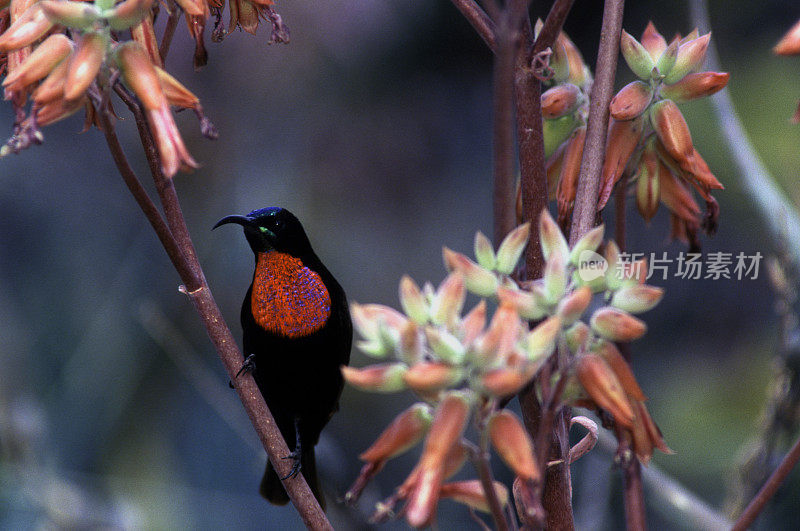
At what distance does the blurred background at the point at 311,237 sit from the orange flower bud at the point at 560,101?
1418mm

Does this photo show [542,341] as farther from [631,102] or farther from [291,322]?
[291,322]

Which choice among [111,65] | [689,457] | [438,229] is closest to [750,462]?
[111,65]

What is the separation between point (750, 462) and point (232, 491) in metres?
1.35

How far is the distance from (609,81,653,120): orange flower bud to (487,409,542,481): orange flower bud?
9.6 inches

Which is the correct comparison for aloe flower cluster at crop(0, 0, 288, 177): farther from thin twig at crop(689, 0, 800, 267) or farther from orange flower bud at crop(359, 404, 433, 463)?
thin twig at crop(689, 0, 800, 267)

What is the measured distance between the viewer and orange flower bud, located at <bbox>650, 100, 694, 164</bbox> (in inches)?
22.8

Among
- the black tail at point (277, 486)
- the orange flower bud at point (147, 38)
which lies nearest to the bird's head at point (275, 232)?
the black tail at point (277, 486)

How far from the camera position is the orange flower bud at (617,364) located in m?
0.45

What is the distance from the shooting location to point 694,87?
59cm

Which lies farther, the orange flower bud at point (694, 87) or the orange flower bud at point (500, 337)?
the orange flower bud at point (694, 87)

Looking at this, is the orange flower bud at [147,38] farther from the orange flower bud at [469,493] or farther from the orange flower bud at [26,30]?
the orange flower bud at [469,493]

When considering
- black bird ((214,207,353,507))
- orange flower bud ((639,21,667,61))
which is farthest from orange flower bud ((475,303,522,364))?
black bird ((214,207,353,507))

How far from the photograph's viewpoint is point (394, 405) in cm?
212

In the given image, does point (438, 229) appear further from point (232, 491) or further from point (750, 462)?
point (750, 462)
